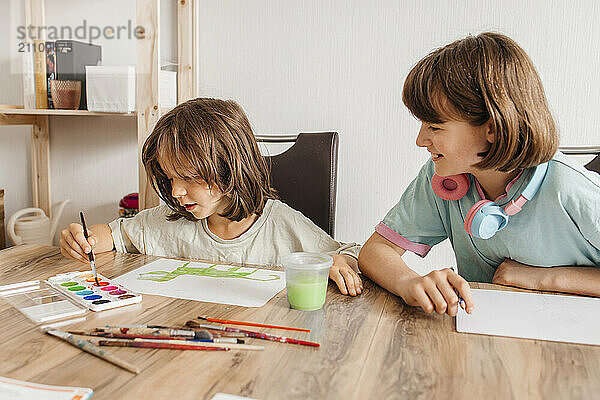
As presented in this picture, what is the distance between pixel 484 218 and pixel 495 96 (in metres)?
0.21

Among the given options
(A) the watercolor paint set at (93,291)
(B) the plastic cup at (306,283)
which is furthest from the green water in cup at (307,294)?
(A) the watercolor paint set at (93,291)

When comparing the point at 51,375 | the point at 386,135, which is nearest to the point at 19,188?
the point at 386,135

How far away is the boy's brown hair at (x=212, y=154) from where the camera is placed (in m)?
1.28

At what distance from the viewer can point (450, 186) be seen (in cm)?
114

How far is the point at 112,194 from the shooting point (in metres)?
2.39

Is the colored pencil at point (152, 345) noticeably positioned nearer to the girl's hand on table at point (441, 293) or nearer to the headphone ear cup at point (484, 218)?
the girl's hand on table at point (441, 293)

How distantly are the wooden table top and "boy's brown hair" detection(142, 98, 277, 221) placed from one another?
0.46 m

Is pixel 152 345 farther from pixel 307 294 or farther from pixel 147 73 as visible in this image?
pixel 147 73

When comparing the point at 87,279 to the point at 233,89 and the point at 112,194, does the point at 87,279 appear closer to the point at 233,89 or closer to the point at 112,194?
the point at 233,89

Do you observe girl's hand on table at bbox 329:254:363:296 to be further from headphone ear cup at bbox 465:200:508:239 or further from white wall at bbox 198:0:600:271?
white wall at bbox 198:0:600:271

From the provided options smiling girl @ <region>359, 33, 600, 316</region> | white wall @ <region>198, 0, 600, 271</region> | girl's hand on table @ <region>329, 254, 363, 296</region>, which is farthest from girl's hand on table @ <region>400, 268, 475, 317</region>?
white wall @ <region>198, 0, 600, 271</region>

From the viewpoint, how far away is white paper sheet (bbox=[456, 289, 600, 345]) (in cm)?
80

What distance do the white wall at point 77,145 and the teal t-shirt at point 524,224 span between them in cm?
148

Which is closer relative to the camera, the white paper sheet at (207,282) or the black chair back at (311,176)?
the white paper sheet at (207,282)
